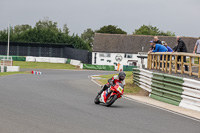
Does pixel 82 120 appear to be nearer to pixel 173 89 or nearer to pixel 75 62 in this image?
pixel 173 89

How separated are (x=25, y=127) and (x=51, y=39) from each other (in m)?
99.1

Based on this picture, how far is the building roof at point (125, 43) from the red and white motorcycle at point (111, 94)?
7464 centimetres

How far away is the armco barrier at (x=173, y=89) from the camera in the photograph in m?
15.6

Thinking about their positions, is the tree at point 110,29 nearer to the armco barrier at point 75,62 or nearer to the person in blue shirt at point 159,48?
the armco barrier at point 75,62

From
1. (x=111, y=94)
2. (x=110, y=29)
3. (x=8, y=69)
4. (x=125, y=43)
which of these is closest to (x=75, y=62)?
(x=125, y=43)

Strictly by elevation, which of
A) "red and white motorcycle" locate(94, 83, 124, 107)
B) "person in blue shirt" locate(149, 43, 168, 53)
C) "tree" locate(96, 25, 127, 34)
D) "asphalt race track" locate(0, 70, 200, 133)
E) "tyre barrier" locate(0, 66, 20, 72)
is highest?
"tree" locate(96, 25, 127, 34)

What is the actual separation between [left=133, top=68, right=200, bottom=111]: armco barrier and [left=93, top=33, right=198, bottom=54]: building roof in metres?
67.8

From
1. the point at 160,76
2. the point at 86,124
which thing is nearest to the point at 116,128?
the point at 86,124

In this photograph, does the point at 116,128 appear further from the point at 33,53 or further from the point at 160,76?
the point at 33,53

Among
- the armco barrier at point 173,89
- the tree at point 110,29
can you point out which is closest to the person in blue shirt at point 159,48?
the armco barrier at point 173,89

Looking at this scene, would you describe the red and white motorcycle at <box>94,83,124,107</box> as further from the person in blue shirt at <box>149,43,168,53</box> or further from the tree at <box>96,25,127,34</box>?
the tree at <box>96,25,127,34</box>

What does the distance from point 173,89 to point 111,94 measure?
3.72 m

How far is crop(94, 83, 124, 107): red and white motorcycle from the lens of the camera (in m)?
14.4

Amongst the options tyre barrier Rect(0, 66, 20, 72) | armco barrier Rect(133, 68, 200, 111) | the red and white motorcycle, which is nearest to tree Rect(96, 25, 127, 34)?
tyre barrier Rect(0, 66, 20, 72)
